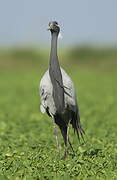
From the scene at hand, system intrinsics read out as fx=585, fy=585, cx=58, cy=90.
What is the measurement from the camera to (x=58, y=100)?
853 cm

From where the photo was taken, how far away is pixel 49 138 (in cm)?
1188

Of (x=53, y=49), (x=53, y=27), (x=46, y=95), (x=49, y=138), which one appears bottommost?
(x=49, y=138)

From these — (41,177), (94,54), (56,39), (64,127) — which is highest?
(94,54)

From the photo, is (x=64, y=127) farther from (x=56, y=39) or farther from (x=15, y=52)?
(x=15, y=52)

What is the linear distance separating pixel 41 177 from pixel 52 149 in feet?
8.66

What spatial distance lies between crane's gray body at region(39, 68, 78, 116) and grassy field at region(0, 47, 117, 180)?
733mm

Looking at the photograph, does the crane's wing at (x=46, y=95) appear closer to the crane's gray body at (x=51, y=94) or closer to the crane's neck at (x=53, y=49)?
the crane's gray body at (x=51, y=94)

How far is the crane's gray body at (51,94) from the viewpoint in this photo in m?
8.52

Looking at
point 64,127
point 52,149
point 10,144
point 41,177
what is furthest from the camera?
point 10,144

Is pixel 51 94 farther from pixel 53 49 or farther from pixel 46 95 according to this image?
pixel 53 49

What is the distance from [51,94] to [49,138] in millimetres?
3453

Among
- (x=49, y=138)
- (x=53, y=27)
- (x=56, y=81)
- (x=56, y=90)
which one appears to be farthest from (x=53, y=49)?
(x=49, y=138)

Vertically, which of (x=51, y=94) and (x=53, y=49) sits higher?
(x=53, y=49)

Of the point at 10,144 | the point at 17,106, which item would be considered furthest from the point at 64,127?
the point at 17,106
